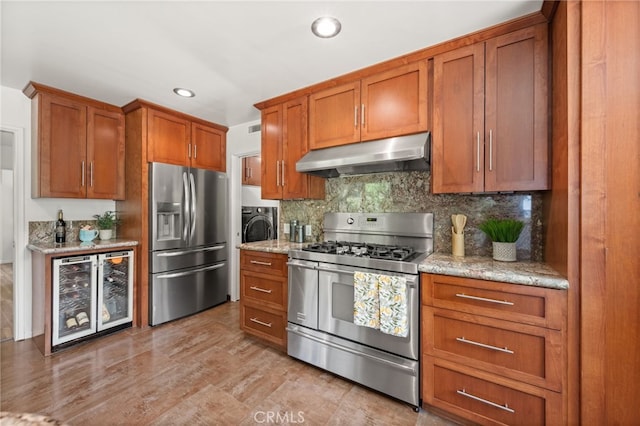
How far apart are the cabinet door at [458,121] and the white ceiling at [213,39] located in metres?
0.19

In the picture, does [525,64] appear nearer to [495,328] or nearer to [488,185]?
[488,185]

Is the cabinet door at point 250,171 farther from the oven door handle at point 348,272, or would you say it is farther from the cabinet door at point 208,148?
the oven door handle at point 348,272

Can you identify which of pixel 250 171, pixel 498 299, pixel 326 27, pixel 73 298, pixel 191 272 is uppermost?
pixel 326 27

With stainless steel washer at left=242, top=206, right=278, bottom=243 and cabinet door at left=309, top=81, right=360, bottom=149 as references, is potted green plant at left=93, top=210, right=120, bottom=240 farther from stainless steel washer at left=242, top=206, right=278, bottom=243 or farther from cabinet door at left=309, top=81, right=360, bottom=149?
cabinet door at left=309, top=81, right=360, bottom=149

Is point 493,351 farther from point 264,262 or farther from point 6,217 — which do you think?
point 6,217

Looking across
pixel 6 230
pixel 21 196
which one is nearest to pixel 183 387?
pixel 21 196

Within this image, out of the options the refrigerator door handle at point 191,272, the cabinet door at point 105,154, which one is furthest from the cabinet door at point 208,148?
the refrigerator door handle at point 191,272

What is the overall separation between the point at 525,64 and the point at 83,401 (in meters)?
3.57

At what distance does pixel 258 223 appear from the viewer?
4660 mm

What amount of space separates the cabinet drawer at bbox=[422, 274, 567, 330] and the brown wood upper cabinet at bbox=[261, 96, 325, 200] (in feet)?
4.80

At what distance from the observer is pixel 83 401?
71.6 inches

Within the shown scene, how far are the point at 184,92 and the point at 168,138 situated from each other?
73 centimetres

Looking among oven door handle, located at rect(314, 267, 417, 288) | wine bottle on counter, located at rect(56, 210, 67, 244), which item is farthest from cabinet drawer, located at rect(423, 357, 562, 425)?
wine bottle on counter, located at rect(56, 210, 67, 244)

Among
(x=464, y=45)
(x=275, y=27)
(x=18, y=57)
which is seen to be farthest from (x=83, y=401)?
(x=464, y=45)
